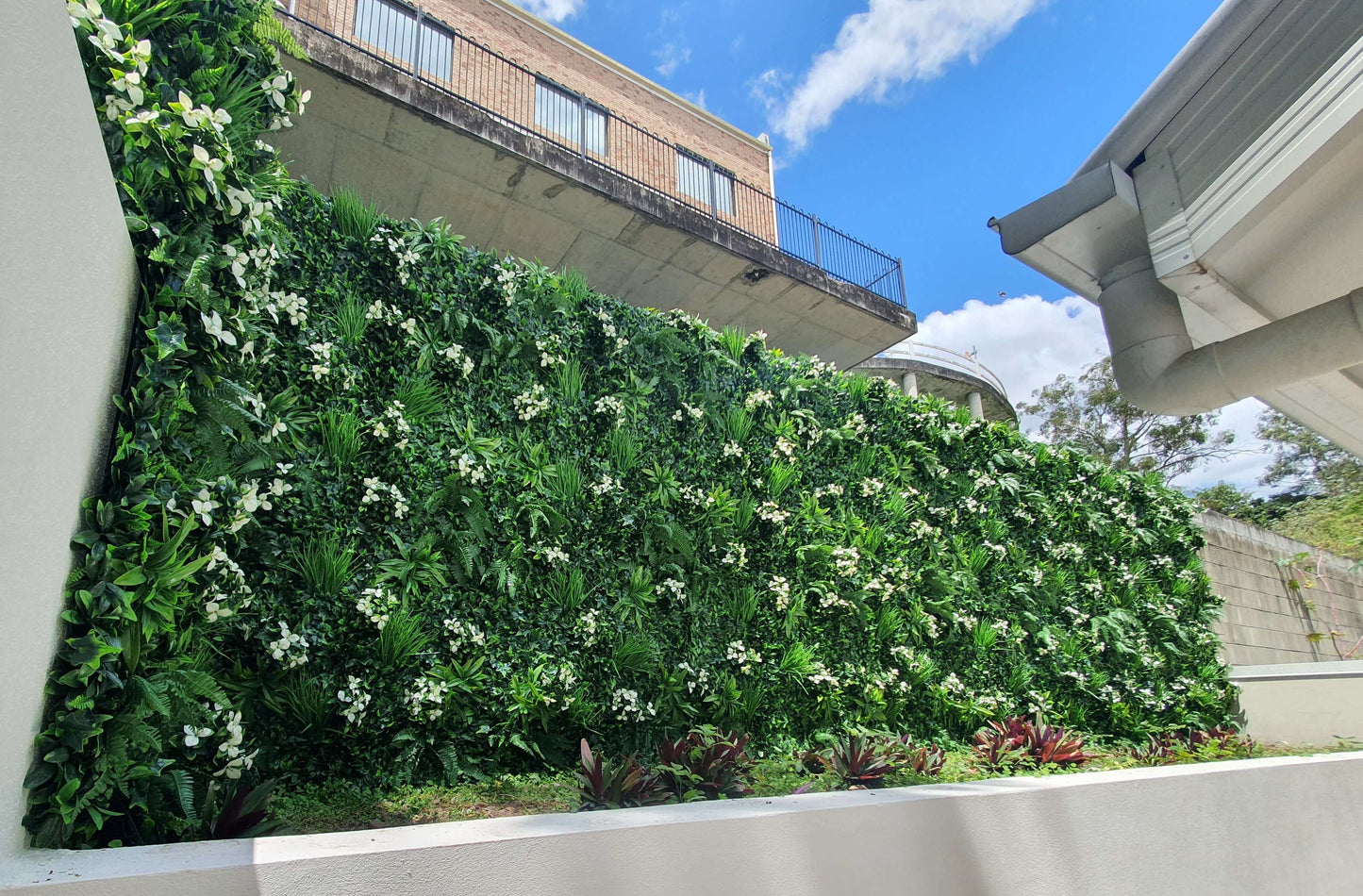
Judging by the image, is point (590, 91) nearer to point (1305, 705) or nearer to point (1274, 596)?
point (1274, 596)

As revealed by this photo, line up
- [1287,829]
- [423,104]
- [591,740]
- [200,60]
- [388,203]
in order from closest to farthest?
1. [200,60]
2. [591,740]
3. [1287,829]
4. [423,104]
5. [388,203]

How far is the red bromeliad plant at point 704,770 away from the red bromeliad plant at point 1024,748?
191 centimetres

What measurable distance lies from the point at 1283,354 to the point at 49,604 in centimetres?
619

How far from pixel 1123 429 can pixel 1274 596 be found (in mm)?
16757

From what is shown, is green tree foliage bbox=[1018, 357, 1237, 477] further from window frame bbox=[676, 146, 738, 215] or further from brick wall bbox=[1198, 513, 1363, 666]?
window frame bbox=[676, 146, 738, 215]

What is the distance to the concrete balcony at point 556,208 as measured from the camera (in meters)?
5.84

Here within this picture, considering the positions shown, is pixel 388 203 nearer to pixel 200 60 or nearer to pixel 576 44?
pixel 200 60

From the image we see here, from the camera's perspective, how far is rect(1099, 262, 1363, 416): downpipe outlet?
4.34 meters

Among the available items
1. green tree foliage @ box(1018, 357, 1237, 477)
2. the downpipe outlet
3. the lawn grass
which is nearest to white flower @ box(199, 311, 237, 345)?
the lawn grass

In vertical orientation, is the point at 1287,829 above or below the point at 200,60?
below

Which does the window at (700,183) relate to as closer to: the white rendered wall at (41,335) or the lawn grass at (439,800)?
the lawn grass at (439,800)

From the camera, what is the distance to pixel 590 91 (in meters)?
13.7

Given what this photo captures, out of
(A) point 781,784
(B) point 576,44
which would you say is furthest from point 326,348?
(B) point 576,44

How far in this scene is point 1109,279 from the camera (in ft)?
16.8
